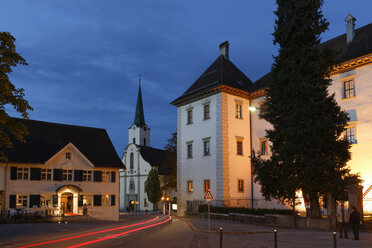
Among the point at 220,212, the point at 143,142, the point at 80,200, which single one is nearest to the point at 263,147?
the point at 220,212

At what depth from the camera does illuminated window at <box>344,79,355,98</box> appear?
29130 mm

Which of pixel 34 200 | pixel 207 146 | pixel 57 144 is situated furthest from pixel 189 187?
pixel 34 200

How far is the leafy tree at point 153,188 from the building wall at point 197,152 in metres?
29.3

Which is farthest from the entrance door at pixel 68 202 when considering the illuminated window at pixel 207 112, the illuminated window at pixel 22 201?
the illuminated window at pixel 207 112

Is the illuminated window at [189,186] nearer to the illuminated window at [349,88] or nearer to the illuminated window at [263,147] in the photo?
the illuminated window at [263,147]

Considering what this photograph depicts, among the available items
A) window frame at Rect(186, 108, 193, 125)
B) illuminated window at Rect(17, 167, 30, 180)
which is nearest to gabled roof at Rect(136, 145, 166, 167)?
window frame at Rect(186, 108, 193, 125)

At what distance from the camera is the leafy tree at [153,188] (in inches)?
2721

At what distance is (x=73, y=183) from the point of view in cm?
3966

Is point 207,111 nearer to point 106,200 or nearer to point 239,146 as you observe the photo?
point 239,146

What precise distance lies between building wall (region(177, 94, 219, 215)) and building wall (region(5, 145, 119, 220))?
7592 mm

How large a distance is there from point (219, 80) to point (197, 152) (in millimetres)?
7309

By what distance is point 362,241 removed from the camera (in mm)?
16234

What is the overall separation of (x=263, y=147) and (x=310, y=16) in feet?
50.2

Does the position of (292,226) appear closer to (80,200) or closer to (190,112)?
(190,112)
